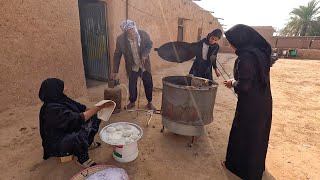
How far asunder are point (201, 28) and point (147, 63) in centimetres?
1314

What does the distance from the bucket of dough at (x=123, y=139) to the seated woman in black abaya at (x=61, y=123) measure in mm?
270

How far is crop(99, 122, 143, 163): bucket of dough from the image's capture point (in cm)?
260

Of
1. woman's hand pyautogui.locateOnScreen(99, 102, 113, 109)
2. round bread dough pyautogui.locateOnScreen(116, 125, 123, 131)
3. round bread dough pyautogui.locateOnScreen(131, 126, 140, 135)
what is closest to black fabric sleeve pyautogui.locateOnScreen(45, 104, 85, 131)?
woman's hand pyautogui.locateOnScreen(99, 102, 113, 109)

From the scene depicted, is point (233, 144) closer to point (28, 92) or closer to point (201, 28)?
point (28, 92)

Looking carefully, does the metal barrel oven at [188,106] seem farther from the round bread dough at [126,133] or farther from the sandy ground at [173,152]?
the round bread dough at [126,133]

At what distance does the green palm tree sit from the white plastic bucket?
28.1 meters

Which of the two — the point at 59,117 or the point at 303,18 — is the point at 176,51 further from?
the point at 303,18

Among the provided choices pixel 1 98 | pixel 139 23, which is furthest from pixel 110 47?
pixel 1 98

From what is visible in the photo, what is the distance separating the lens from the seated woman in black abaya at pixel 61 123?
217 cm

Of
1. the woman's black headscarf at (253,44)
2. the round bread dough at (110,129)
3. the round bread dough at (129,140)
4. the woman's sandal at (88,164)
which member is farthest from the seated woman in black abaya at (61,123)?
the woman's black headscarf at (253,44)

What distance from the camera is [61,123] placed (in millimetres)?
2168

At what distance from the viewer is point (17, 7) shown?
3691mm

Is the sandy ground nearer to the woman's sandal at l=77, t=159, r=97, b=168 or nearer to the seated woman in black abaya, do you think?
the woman's sandal at l=77, t=159, r=97, b=168

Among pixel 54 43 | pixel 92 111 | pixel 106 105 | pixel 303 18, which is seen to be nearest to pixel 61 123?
pixel 92 111
